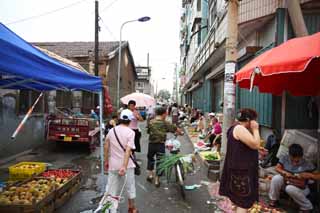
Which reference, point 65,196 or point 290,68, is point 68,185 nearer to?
point 65,196

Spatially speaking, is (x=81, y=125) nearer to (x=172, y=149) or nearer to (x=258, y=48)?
(x=172, y=149)

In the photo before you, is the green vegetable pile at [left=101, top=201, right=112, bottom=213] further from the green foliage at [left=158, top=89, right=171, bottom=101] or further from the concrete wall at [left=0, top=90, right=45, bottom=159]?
the green foliage at [left=158, top=89, right=171, bottom=101]

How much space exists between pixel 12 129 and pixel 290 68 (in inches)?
360

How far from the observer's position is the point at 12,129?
977cm

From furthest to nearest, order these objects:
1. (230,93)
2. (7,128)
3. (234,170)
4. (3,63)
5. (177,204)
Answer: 1. (7,128)
2. (230,93)
3. (177,204)
4. (234,170)
5. (3,63)

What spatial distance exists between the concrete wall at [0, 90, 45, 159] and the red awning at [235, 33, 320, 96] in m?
7.70

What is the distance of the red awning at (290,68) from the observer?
3.68 meters

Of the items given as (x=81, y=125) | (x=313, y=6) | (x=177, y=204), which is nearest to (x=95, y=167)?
(x=81, y=125)

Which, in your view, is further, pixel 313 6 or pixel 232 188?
pixel 313 6

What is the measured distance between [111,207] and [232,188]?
1.74 meters

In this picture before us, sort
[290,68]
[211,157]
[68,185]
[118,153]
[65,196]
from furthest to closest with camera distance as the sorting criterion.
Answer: [211,157] < [68,185] < [65,196] < [118,153] < [290,68]

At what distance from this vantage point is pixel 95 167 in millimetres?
8531

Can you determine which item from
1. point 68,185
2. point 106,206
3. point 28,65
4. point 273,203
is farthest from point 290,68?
point 68,185

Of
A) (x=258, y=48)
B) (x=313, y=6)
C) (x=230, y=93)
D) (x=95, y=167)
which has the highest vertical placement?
(x=313, y=6)
